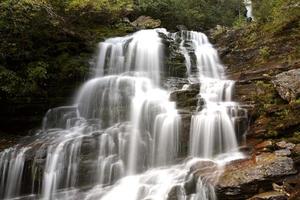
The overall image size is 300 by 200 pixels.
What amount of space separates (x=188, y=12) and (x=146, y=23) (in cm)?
325

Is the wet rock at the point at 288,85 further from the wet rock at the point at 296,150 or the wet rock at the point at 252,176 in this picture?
the wet rock at the point at 252,176

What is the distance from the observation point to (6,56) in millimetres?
13883

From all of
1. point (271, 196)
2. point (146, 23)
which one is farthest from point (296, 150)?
point (146, 23)

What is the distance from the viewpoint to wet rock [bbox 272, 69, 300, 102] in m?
10.8

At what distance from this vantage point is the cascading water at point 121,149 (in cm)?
1024

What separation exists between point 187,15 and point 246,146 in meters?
13.3

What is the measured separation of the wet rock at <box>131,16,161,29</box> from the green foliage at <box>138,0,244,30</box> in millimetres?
740

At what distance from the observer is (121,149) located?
1141cm

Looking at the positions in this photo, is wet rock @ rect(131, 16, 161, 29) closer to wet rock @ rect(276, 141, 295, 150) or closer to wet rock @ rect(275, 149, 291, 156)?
wet rock @ rect(276, 141, 295, 150)

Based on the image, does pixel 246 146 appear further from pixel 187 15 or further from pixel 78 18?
pixel 187 15

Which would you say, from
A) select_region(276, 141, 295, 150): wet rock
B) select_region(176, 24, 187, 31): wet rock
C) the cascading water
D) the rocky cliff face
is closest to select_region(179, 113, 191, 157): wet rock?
the cascading water

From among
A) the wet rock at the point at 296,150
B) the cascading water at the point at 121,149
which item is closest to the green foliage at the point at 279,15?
the cascading water at the point at 121,149

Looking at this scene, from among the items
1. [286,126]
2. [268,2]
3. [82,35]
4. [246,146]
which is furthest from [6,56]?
[268,2]

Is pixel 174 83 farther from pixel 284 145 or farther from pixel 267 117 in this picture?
pixel 284 145
